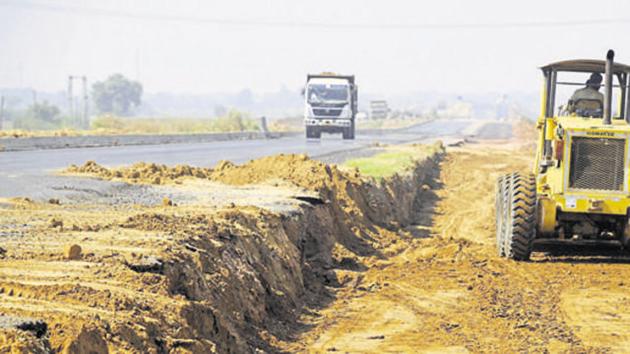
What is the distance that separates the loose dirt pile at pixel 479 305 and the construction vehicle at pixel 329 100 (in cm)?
3456

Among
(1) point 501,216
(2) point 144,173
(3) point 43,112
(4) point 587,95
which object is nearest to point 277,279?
(1) point 501,216

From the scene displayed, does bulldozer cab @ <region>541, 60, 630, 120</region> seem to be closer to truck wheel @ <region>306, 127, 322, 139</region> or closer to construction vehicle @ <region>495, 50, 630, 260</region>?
construction vehicle @ <region>495, 50, 630, 260</region>

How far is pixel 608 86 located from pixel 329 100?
127 feet

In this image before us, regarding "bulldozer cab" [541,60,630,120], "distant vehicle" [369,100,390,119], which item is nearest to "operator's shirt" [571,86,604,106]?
"bulldozer cab" [541,60,630,120]

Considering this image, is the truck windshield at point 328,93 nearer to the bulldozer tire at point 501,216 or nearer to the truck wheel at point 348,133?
the truck wheel at point 348,133

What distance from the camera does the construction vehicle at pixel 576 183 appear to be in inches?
563

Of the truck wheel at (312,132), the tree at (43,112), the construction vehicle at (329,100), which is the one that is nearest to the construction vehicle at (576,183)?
the construction vehicle at (329,100)

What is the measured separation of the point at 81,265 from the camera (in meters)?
8.30

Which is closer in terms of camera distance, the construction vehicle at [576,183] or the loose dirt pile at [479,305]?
the loose dirt pile at [479,305]

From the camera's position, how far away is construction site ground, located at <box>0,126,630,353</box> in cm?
715

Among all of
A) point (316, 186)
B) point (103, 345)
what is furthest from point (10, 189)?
point (103, 345)

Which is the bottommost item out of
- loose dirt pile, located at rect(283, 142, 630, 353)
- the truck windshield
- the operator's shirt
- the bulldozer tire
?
loose dirt pile, located at rect(283, 142, 630, 353)

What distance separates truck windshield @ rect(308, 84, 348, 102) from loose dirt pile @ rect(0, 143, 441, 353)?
3452cm

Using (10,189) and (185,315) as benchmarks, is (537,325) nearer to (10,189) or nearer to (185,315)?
(185,315)
